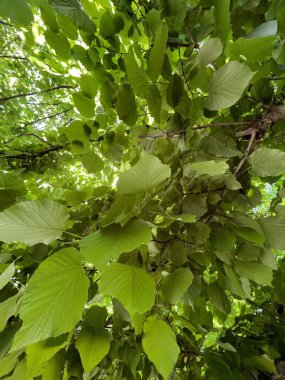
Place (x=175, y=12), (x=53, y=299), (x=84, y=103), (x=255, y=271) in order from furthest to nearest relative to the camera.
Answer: (x=84, y=103) → (x=175, y=12) → (x=255, y=271) → (x=53, y=299)

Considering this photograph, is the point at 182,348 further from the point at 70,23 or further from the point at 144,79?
the point at 70,23

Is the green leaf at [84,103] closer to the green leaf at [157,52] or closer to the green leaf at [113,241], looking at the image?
the green leaf at [157,52]

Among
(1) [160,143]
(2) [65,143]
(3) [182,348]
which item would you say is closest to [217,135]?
(1) [160,143]

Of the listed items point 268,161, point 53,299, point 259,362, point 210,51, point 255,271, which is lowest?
point 259,362

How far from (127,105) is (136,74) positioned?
131mm

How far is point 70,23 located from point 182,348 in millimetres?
966

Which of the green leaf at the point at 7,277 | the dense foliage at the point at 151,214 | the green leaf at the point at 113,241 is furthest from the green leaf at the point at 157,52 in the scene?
the green leaf at the point at 7,277

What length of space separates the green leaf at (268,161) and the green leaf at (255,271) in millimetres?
182

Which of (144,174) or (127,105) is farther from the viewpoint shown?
(127,105)

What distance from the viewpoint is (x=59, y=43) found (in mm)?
731

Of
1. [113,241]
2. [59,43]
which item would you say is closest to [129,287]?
[113,241]

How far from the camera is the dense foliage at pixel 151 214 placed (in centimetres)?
36

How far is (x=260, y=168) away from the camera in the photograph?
1.96 ft

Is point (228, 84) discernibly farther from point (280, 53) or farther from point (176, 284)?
point (176, 284)
